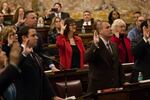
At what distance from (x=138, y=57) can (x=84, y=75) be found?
2.39 feet

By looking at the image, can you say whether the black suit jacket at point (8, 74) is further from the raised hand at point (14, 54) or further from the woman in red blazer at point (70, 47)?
the woman in red blazer at point (70, 47)

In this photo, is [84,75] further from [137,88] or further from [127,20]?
[127,20]

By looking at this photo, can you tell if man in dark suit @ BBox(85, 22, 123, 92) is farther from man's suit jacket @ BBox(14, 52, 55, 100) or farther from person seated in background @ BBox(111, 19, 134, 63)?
man's suit jacket @ BBox(14, 52, 55, 100)

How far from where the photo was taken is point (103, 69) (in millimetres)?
4676

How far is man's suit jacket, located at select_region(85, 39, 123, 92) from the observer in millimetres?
4672

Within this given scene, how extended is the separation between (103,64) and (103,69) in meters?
0.05

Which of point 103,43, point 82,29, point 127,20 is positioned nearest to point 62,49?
point 103,43

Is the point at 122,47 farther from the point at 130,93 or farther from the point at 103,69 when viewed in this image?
the point at 130,93

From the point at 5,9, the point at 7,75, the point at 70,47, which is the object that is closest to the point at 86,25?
the point at 5,9

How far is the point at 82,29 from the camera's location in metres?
8.46

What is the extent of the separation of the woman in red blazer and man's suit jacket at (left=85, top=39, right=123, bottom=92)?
797 mm

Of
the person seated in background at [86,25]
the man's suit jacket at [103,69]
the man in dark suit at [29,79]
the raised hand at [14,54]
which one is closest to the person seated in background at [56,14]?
the person seated in background at [86,25]

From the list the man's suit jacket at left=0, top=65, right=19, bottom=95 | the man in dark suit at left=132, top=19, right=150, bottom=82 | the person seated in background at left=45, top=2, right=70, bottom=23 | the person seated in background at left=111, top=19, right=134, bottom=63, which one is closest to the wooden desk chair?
the man in dark suit at left=132, top=19, right=150, bottom=82

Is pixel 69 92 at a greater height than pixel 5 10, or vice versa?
pixel 5 10
